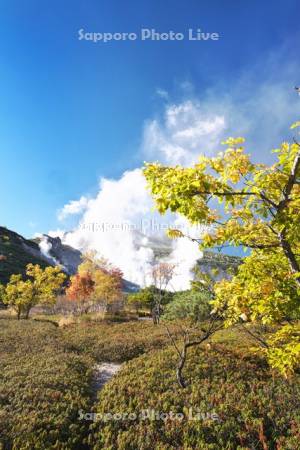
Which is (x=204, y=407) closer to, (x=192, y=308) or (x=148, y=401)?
(x=148, y=401)

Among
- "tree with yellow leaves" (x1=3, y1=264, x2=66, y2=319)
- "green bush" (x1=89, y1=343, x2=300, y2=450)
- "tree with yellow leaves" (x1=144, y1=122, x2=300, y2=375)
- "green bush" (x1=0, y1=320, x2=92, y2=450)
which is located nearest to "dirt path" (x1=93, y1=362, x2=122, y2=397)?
"green bush" (x1=0, y1=320, x2=92, y2=450)

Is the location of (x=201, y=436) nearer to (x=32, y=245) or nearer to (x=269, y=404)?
(x=269, y=404)

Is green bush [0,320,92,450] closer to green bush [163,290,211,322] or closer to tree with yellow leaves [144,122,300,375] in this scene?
tree with yellow leaves [144,122,300,375]

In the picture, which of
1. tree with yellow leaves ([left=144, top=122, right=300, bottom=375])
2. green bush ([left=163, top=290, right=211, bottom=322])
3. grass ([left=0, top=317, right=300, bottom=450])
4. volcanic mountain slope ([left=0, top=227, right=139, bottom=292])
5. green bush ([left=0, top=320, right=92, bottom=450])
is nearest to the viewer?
tree with yellow leaves ([left=144, top=122, right=300, bottom=375])

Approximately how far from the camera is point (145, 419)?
28.4 feet

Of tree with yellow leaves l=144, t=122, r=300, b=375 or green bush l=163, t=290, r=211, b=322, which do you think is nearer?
tree with yellow leaves l=144, t=122, r=300, b=375

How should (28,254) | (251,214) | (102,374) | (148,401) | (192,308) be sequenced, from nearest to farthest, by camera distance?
1. (251,214)
2. (148,401)
3. (102,374)
4. (192,308)
5. (28,254)

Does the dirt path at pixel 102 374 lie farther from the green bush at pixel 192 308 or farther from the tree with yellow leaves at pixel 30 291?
the tree with yellow leaves at pixel 30 291

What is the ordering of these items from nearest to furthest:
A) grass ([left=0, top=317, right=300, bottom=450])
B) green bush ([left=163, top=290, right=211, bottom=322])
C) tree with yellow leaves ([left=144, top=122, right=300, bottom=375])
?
tree with yellow leaves ([left=144, top=122, right=300, bottom=375])
grass ([left=0, top=317, right=300, bottom=450])
green bush ([left=163, top=290, right=211, bottom=322])

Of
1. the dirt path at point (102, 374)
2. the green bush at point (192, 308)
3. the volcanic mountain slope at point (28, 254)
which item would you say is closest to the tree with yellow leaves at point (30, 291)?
the green bush at point (192, 308)

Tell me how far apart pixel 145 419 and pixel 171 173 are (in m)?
7.87

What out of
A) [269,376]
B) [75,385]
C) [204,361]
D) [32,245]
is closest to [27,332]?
[75,385]

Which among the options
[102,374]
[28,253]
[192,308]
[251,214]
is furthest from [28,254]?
[251,214]

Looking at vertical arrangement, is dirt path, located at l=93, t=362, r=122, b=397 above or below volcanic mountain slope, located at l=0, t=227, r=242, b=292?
below
